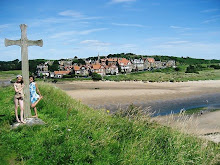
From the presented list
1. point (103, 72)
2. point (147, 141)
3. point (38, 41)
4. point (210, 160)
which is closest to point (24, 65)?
point (38, 41)

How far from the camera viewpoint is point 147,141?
22.6 feet

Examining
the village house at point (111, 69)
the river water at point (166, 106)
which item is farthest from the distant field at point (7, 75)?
the river water at point (166, 106)

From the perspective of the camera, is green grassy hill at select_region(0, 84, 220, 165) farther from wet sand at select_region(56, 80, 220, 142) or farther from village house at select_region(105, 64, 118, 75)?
village house at select_region(105, 64, 118, 75)

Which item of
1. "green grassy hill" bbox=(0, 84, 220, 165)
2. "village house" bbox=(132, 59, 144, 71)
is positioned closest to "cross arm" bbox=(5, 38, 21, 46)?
"green grassy hill" bbox=(0, 84, 220, 165)

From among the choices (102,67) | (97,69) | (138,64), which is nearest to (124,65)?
(138,64)

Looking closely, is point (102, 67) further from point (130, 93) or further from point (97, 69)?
point (130, 93)

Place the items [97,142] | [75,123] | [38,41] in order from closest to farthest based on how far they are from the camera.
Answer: [97,142] → [75,123] → [38,41]

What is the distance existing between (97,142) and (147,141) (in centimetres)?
183

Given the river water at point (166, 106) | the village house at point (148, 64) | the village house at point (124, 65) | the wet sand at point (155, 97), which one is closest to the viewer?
the wet sand at point (155, 97)

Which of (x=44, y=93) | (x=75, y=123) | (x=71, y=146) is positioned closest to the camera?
(x=71, y=146)

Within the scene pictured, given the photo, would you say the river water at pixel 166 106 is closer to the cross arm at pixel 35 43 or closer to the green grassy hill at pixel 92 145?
the green grassy hill at pixel 92 145

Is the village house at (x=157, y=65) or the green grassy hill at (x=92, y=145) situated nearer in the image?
the green grassy hill at (x=92, y=145)

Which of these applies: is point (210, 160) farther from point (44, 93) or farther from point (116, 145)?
point (44, 93)

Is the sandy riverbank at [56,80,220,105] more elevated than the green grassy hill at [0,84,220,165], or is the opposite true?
the green grassy hill at [0,84,220,165]
